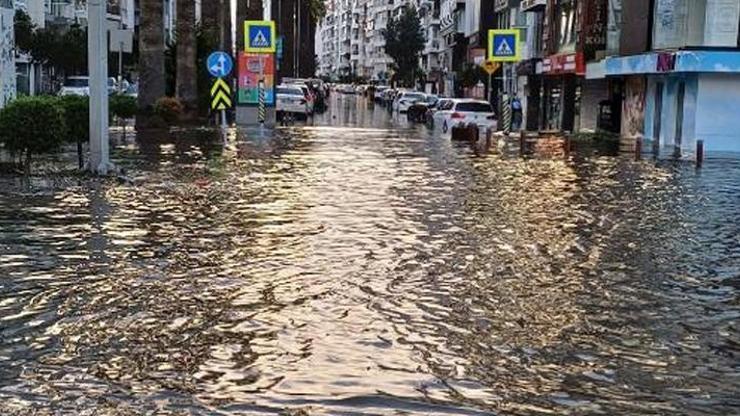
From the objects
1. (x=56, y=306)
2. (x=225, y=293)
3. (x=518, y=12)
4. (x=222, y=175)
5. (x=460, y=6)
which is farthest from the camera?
(x=460, y=6)

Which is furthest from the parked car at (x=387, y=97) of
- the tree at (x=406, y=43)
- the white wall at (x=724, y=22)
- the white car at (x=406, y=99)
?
the white wall at (x=724, y=22)

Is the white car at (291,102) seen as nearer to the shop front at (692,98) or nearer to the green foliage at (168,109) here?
the green foliage at (168,109)

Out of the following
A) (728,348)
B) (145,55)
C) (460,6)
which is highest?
(460,6)

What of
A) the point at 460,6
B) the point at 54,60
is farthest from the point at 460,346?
the point at 460,6

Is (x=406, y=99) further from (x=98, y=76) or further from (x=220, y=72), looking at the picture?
(x=98, y=76)

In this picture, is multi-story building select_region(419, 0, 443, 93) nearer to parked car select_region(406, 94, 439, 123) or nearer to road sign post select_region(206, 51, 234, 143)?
parked car select_region(406, 94, 439, 123)

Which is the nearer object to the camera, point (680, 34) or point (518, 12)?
point (680, 34)

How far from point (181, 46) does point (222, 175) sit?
1733 centimetres

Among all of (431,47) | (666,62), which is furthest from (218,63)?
(431,47)

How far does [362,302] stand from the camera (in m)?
9.23

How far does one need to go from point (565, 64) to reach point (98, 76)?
32236mm

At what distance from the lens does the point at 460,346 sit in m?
7.84

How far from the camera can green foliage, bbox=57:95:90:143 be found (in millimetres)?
20191

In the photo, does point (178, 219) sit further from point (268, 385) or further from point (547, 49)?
point (547, 49)
